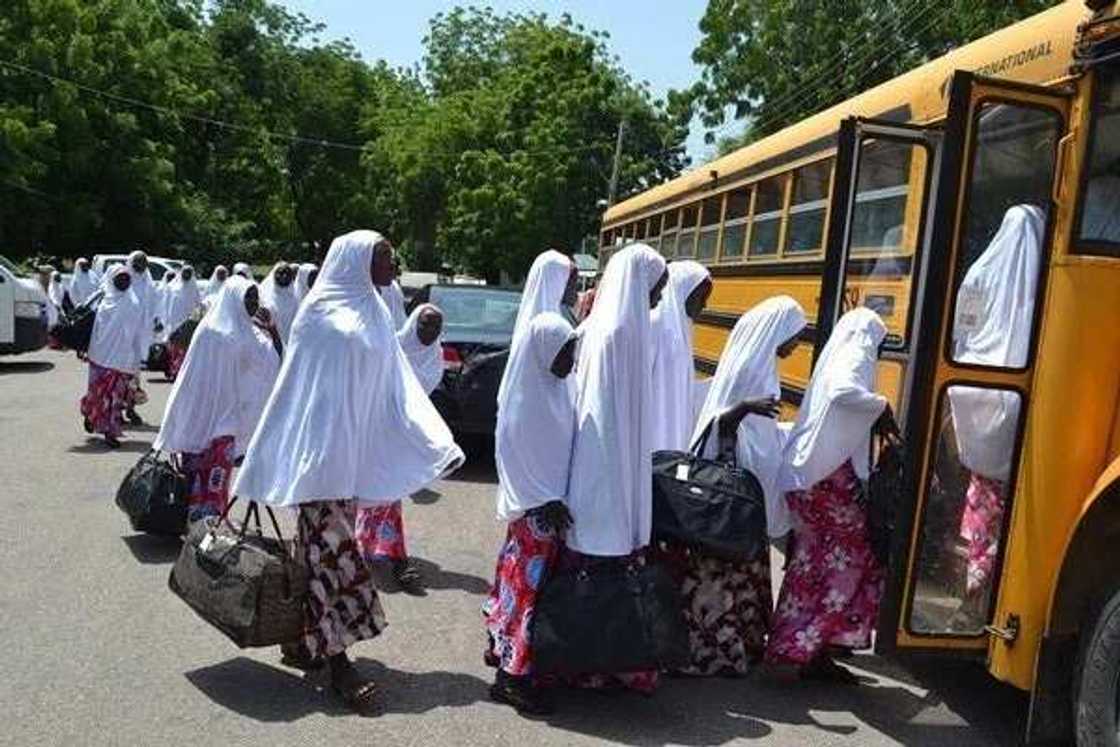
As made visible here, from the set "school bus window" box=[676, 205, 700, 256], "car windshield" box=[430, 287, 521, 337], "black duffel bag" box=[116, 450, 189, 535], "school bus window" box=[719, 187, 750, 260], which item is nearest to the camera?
"black duffel bag" box=[116, 450, 189, 535]

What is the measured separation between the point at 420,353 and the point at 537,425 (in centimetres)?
326

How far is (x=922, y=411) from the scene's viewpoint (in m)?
4.30

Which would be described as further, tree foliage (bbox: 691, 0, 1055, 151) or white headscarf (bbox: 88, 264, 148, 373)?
tree foliage (bbox: 691, 0, 1055, 151)

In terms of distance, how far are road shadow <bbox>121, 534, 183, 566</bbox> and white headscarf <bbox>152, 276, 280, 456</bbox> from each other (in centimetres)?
61

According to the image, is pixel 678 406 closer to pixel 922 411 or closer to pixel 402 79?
pixel 922 411

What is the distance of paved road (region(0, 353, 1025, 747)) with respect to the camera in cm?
444

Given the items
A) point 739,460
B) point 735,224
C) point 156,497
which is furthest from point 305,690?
point 735,224

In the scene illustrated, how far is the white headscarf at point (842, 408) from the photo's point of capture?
15.7ft

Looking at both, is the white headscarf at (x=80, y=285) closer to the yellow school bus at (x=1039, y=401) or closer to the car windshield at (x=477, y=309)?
the car windshield at (x=477, y=309)

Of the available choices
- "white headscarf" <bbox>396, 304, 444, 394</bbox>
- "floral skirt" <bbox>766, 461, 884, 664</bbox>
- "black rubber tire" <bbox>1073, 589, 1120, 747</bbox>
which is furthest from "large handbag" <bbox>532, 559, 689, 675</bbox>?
"white headscarf" <bbox>396, 304, 444, 394</bbox>

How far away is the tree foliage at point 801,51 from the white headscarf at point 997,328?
2150 cm

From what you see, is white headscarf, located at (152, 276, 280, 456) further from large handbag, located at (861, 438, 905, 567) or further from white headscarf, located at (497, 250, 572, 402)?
large handbag, located at (861, 438, 905, 567)

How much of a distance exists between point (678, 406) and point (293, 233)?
49.8 metres

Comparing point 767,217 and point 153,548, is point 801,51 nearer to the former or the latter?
point 767,217
